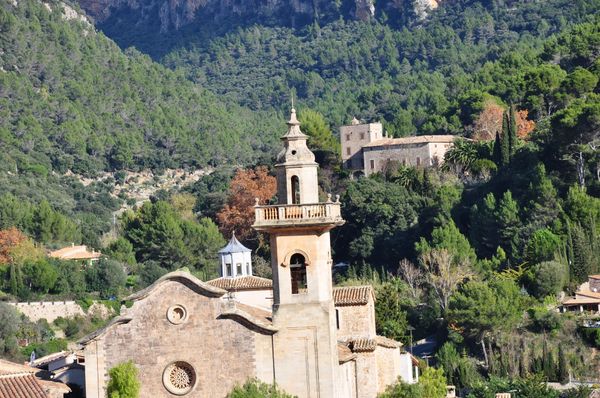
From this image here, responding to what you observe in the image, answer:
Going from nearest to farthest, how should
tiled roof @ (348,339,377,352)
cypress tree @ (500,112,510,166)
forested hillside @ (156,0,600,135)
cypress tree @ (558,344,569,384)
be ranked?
tiled roof @ (348,339,377,352), cypress tree @ (558,344,569,384), cypress tree @ (500,112,510,166), forested hillside @ (156,0,600,135)

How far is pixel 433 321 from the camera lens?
86625 mm

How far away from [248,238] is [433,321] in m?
27.6

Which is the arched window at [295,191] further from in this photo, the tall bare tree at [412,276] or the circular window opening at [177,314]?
the tall bare tree at [412,276]

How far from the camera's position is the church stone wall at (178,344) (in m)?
48.3

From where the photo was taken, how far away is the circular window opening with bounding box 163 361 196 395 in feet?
159

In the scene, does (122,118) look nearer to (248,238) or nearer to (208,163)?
(208,163)

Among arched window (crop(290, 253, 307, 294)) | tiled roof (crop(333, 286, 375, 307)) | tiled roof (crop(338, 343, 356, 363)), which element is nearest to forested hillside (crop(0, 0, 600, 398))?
tiled roof (crop(338, 343, 356, 363))

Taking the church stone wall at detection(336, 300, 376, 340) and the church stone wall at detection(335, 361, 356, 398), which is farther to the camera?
the church stone wall at detection(336, 300, 376, 340)

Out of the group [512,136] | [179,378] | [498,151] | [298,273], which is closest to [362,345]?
[298,273]

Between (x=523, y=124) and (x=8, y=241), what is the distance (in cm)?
3277

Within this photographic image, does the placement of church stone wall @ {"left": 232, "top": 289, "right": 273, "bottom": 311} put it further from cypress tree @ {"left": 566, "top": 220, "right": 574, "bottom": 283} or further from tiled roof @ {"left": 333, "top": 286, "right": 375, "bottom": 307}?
cypress tree @ {"left": 566, "top": 220, "right": 574, "bottom": 283}

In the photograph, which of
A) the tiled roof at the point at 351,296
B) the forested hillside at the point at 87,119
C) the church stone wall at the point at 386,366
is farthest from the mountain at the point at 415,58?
the church stone wall at the point at 386,366

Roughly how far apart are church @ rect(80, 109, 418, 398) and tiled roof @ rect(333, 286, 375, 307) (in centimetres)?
870

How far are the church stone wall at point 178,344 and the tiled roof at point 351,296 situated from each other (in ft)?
30.0
